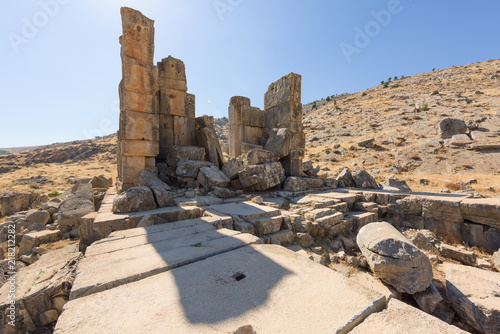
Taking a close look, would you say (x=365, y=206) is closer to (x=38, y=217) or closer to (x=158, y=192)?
(x=158, y=192)

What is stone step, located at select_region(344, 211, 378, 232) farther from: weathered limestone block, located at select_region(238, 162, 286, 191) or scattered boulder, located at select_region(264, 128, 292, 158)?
scattered boulder, located at select_region(264, 128, 292, 158)

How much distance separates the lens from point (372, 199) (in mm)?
5848

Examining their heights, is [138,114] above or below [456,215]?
above

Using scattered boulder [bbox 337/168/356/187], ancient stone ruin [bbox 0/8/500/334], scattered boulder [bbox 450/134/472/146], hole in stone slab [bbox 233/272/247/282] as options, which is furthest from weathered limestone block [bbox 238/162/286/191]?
scattered boulder [bbox 450/134/472/146]

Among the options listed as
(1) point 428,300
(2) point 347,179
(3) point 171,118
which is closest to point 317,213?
(1) point 428,300

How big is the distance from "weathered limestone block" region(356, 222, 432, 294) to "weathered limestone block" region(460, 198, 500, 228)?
2.76 meters

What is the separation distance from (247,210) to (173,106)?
4.62m

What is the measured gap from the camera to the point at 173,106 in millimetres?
6984

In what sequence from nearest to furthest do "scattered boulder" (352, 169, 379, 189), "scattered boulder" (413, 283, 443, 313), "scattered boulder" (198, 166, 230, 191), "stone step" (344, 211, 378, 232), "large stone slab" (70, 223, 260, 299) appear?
"large stone slab" (70, 223, 260, 299) < "scattered boulder" (413, 283, 443, 313) < "stone step" (344, 211, 378, 232) < "scattered boulder" (198, 166, 230, 191) < "scattered boulder" (352, 169, 379, 189)

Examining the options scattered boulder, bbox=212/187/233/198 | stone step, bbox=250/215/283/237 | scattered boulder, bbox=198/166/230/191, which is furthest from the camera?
scattered boulder, bbox=198/166/230/191

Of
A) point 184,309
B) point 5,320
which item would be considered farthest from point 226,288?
point 5,320

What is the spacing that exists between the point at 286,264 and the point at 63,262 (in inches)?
118

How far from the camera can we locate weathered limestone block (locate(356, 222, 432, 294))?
9.03ft

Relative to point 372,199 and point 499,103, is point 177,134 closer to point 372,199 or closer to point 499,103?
point 372,199
